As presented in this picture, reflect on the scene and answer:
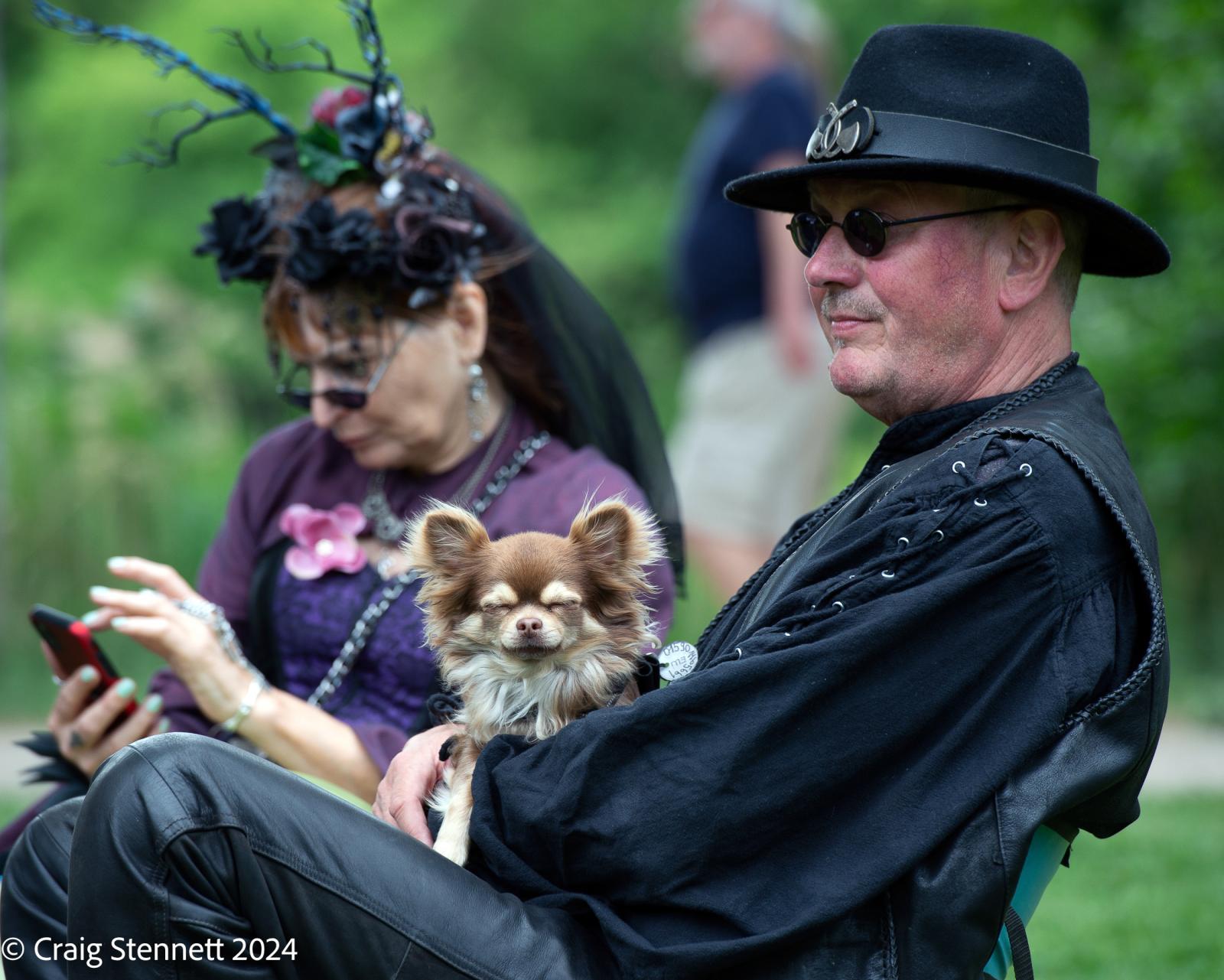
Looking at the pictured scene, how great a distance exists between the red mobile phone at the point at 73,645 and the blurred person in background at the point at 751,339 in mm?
3665

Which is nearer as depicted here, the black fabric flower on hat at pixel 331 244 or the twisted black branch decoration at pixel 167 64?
the black fabric flower on hat at pixel 331 244

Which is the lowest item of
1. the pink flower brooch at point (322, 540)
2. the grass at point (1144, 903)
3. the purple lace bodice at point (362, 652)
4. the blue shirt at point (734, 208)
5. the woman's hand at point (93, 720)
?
the grass at point (1144, 903)

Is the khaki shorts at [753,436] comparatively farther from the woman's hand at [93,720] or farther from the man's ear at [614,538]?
the man's ear at [614,538]

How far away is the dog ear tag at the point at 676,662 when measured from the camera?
2.44m

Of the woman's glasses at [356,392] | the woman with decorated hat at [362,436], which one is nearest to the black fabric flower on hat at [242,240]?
the woman with decorated hat at [362,436]

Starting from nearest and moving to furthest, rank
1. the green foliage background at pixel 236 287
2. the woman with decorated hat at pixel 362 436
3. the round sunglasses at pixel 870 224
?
the round sunglasses at pixel 870 224 → the woman with decorated hat at pixel 362 436 → the green foliage background at pixel 236 287

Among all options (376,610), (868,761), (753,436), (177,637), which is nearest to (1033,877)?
(868,761)

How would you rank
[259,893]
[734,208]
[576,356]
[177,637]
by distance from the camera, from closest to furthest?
[259,893]
[177,637]
[576,356]
[734,208]

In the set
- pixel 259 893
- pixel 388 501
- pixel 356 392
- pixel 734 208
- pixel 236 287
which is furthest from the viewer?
pixel 236 287

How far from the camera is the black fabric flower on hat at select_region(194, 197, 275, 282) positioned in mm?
3574

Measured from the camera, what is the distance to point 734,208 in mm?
6742

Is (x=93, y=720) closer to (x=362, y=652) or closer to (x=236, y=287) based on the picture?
(x=362, y=652)

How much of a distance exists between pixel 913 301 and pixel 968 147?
0.85ft

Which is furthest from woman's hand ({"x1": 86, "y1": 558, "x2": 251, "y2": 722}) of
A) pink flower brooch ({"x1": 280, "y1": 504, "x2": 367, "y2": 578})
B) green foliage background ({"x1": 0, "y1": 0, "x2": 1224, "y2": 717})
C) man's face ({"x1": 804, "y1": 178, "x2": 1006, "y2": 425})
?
green foliage background ({"x1": 0, "y1": 0, "x2": 1224, "y2": 717})
